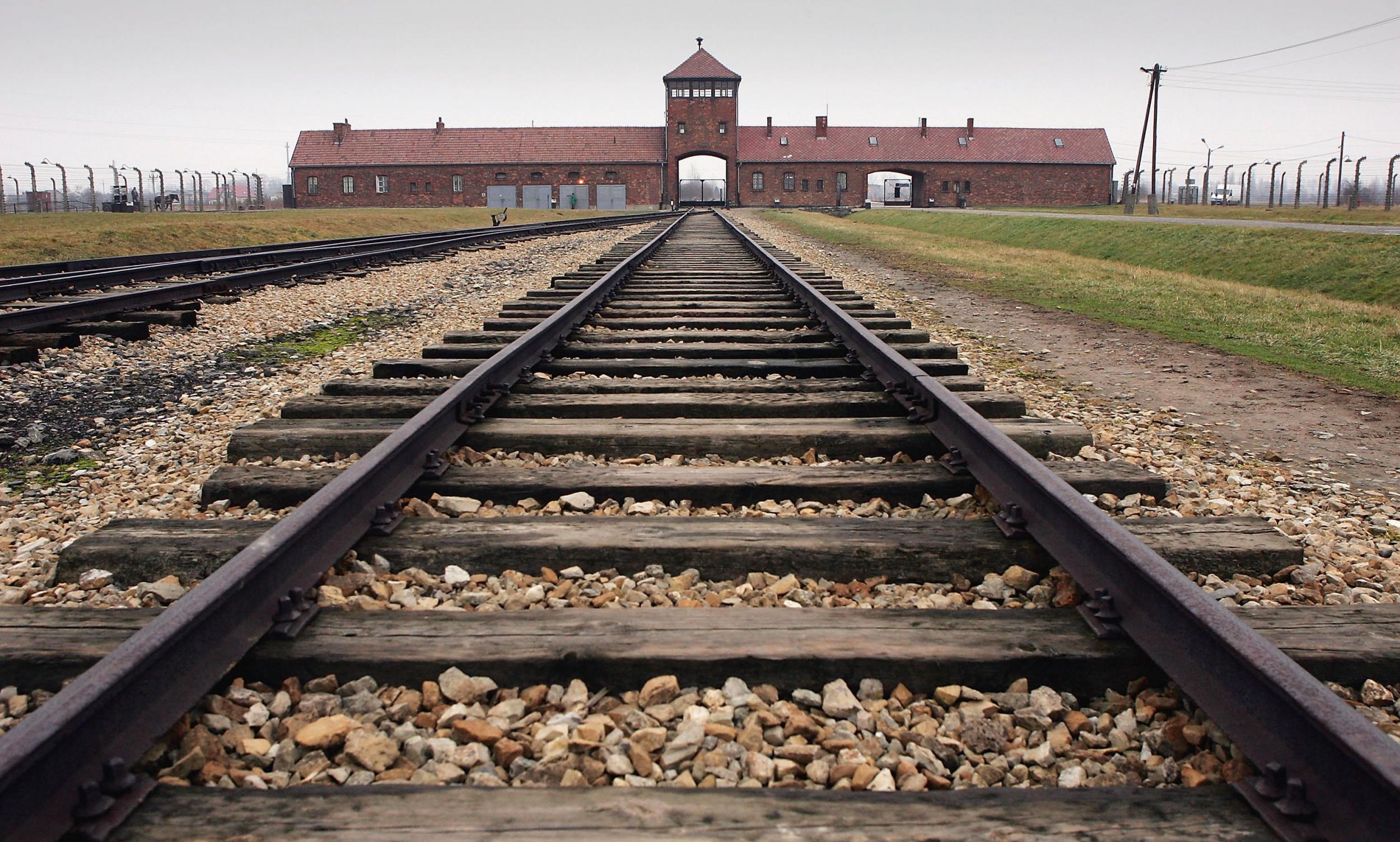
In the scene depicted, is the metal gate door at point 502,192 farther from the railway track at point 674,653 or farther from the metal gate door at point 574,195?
the railway track at point 674,653

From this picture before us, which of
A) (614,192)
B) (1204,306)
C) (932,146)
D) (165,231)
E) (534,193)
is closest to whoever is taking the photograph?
(1204,306)

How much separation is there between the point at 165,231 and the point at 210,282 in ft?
42.0

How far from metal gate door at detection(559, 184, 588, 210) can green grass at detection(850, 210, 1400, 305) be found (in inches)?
1870

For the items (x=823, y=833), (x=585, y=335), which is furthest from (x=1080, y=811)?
(x=585, y=335)

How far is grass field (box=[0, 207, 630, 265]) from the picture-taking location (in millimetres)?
16328

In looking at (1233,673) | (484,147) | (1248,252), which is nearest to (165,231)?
(1248,252)

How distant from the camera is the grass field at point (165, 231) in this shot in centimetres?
1633

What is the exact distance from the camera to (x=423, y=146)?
70875 mm

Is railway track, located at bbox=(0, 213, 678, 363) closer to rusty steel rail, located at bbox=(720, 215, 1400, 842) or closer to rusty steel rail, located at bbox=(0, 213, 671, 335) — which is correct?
rusty steel rail, located at bbox=(0, 213, 671, 335)

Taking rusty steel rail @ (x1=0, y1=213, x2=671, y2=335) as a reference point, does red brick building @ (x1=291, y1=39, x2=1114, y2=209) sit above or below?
above

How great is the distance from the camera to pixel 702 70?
69.1 meters

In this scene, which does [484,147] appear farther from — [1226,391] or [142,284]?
[1226,391]

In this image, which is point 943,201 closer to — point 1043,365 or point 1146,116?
point 1146,116

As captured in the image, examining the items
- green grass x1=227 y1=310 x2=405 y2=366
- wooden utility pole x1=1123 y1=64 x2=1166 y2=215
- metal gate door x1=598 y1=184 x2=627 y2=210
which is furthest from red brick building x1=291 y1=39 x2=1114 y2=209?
green grass x1=227 y1=310 x2=405 y2=366
